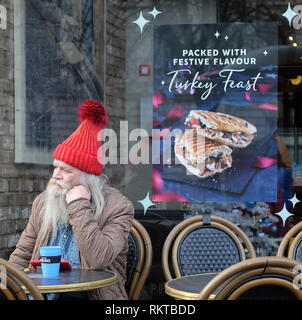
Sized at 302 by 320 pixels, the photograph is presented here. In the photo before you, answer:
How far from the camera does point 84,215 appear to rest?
2.87 m

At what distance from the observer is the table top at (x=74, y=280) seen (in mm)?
2465

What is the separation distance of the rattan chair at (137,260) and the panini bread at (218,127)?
4.38ft

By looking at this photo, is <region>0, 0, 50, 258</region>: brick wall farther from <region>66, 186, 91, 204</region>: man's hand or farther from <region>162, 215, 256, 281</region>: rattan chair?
<region>66, 186, 91, 204</region>: man's hand

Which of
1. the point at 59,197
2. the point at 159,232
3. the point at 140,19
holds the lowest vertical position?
the point at 159,232

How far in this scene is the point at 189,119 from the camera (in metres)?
4.74

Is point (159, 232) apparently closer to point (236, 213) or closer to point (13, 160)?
point (236, 213)

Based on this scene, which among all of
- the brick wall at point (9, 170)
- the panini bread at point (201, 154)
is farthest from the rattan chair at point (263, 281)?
the panini bread at point (201, 154)

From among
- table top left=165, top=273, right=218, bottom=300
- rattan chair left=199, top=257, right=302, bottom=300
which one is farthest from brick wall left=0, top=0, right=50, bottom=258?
rattan chair left=199, top=257, right=302, bottom=300

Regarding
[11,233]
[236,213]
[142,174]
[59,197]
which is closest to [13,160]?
[11,233]

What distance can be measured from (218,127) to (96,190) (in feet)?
6.01

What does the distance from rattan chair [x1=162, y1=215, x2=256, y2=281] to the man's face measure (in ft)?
2.64
